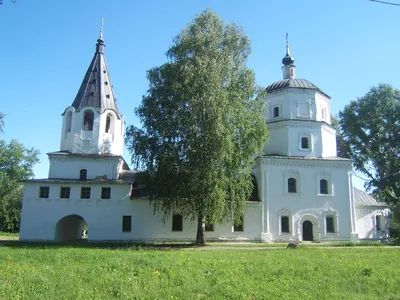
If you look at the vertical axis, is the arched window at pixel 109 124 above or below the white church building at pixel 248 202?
above

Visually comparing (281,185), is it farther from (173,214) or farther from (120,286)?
(120,286)

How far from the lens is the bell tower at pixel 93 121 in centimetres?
2812

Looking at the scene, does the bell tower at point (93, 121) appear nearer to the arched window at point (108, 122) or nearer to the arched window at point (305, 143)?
the arched window at point (108, 122)

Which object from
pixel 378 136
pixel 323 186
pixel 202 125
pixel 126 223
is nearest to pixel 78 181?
pixel 126 223

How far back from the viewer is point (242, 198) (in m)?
23.8

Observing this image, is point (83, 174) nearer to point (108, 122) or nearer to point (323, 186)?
point (108, 122)

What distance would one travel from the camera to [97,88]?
29484mm

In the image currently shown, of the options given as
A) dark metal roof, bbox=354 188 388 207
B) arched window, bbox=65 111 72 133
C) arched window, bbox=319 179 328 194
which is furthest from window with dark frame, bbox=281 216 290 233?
arched window, bbox=65 111 72 133

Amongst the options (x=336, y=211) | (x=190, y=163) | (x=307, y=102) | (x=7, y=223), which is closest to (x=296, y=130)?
(x=307, y=102)

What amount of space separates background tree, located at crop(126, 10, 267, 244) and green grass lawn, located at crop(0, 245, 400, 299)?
816 cm

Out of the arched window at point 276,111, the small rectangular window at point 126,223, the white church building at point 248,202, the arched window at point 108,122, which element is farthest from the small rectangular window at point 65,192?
the arched window at point 276,111

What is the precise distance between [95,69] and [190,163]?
45.6ft

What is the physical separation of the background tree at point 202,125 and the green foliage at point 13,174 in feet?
95.5

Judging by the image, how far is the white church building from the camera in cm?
2686
